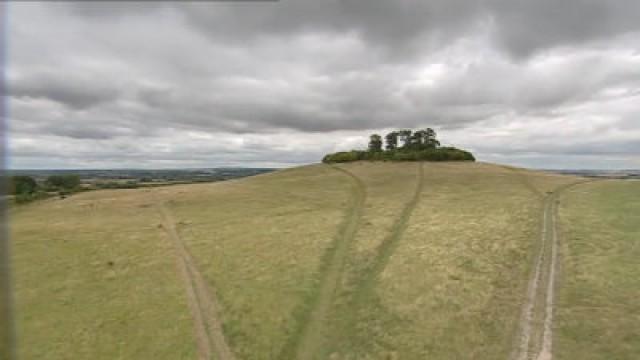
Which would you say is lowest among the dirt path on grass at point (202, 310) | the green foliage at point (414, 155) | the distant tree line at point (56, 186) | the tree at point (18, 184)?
the dirt path on grass at point (202, 310)

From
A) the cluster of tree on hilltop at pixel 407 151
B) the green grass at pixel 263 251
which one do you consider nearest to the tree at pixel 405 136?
the cluster of tree on hilltop at pixel 407 151

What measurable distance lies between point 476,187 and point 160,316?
5354 cm

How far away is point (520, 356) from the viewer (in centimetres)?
2539

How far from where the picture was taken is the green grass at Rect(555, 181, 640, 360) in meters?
26.3

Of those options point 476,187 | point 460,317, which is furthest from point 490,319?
point 476,187

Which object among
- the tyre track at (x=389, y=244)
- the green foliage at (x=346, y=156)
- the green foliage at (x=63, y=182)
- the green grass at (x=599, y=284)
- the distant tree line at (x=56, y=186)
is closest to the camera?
the green grass at (x=599, y=284)

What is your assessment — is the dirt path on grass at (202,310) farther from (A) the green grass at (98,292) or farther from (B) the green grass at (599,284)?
(B) the green grass at (599,284)

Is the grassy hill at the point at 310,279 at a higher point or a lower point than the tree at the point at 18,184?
lower

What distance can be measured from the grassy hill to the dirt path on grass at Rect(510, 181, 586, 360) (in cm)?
14

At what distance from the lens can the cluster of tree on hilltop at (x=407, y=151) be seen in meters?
113

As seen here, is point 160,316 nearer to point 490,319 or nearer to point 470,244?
point 490,319

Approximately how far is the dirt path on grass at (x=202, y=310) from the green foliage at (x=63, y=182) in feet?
170

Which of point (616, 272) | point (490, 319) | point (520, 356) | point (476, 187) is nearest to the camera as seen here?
point (520, 356)

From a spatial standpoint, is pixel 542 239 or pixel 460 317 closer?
pixel 460 317
